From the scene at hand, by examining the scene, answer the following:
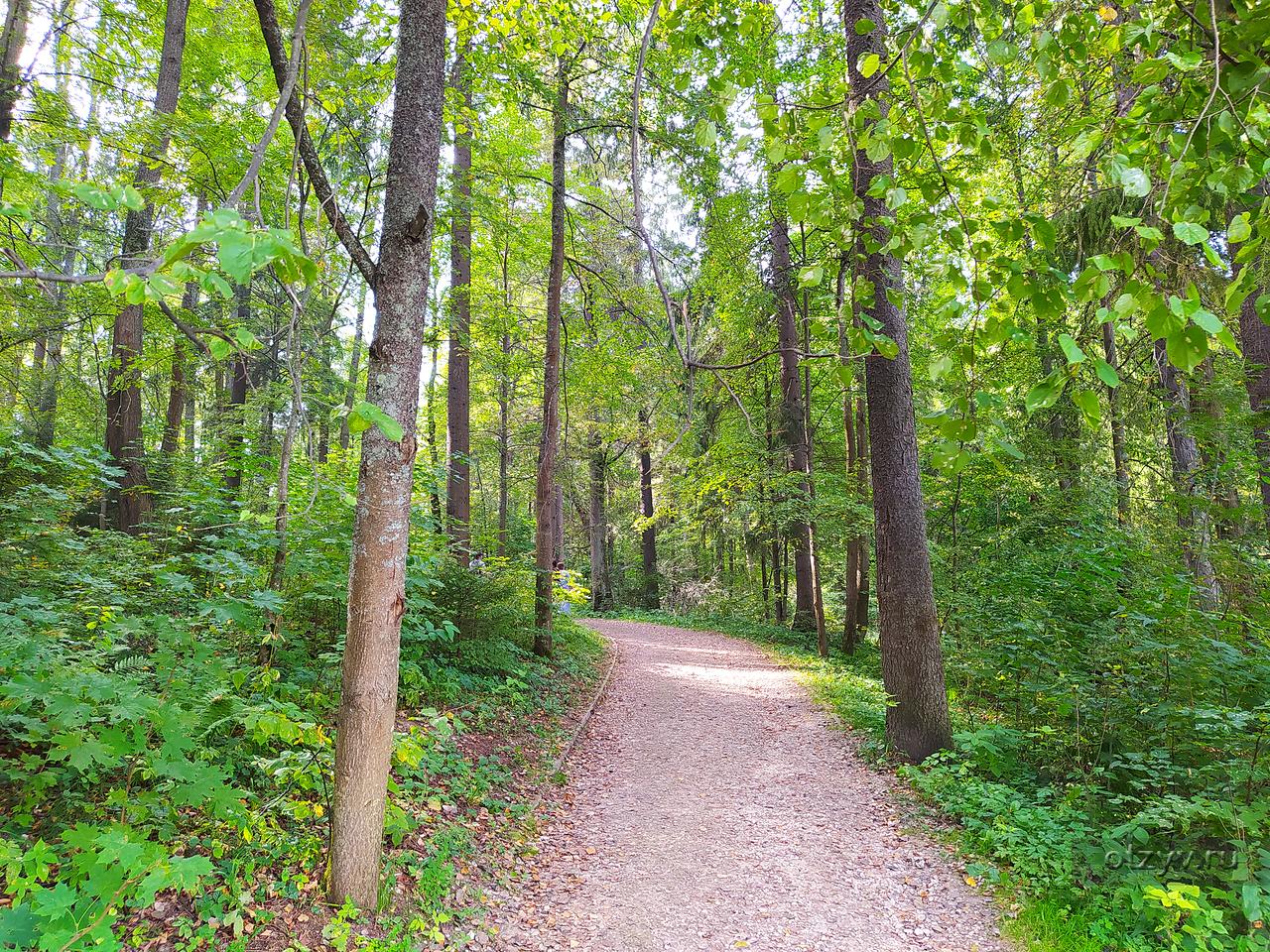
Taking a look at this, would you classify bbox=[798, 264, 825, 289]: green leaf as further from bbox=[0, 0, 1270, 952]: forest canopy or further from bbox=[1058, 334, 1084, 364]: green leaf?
bbox=[1058, 334, 1084, 364]: green leaf

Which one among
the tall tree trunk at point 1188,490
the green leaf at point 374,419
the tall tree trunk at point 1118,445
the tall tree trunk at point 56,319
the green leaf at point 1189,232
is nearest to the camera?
the green leaf at point 1189,232

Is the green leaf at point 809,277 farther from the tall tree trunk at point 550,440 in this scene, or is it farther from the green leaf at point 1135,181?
the tall tree trunk at point 550,440

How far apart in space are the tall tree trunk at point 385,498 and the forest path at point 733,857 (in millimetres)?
1177

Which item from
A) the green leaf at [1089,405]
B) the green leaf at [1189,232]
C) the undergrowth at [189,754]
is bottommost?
the undergrowth at [189,754]

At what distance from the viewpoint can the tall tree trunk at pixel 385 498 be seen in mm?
3359

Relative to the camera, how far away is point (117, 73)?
27.2 feet

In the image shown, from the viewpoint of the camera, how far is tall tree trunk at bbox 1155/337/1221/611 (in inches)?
231

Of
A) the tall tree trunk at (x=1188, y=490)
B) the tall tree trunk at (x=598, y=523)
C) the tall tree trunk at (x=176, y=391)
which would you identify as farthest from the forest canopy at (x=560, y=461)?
the tall tree trunk at (x=598, y=523)

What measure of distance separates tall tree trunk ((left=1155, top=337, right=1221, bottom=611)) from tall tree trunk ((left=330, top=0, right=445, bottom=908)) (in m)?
3.80

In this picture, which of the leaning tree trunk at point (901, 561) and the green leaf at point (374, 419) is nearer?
the green leaf at point (374, 419)

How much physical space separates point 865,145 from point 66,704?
4001mm

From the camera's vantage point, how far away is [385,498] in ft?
11.1

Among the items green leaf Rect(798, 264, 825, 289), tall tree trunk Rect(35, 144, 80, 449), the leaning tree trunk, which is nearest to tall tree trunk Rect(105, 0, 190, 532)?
tall tree trunk Rect(35, 144, 80, 449)

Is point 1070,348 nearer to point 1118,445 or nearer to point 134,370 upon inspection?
point 134,370
